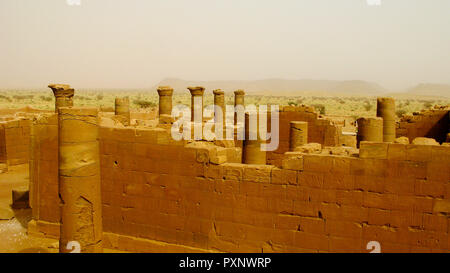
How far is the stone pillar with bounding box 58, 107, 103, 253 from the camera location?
7.00 metres

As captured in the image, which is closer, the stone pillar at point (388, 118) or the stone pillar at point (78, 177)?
the stone pillar at point (78, 177)

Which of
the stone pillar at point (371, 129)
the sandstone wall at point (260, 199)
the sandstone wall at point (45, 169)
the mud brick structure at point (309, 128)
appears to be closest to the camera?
the sandstone wall at point (260, 199)

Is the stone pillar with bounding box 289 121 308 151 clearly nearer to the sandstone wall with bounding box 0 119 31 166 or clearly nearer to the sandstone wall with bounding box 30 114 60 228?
the sandstone wall with bounding box 30 114 60 228

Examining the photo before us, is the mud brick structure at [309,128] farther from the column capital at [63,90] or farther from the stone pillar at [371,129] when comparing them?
the column capital at [63,90]

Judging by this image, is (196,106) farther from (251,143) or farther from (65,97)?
(251,143)

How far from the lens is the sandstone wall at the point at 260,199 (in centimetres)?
734

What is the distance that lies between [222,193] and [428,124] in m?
10.7

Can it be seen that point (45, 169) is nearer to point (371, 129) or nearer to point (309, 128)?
point (309, 128)

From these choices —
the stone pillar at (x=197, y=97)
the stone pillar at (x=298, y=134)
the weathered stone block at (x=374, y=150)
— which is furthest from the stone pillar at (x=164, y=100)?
the weathered stone block at (x=374, y=150)

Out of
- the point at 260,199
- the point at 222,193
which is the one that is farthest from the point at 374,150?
the point at 222,193

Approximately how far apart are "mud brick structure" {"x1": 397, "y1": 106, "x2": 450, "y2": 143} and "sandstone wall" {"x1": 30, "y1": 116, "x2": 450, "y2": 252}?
354 inches

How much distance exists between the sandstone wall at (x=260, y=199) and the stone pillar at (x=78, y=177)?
2.05 metres

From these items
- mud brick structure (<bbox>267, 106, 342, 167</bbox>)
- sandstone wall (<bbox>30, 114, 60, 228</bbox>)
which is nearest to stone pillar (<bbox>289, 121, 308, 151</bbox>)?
mud brick structure (<bbox>267, 106, 342, 167</bbox>)
